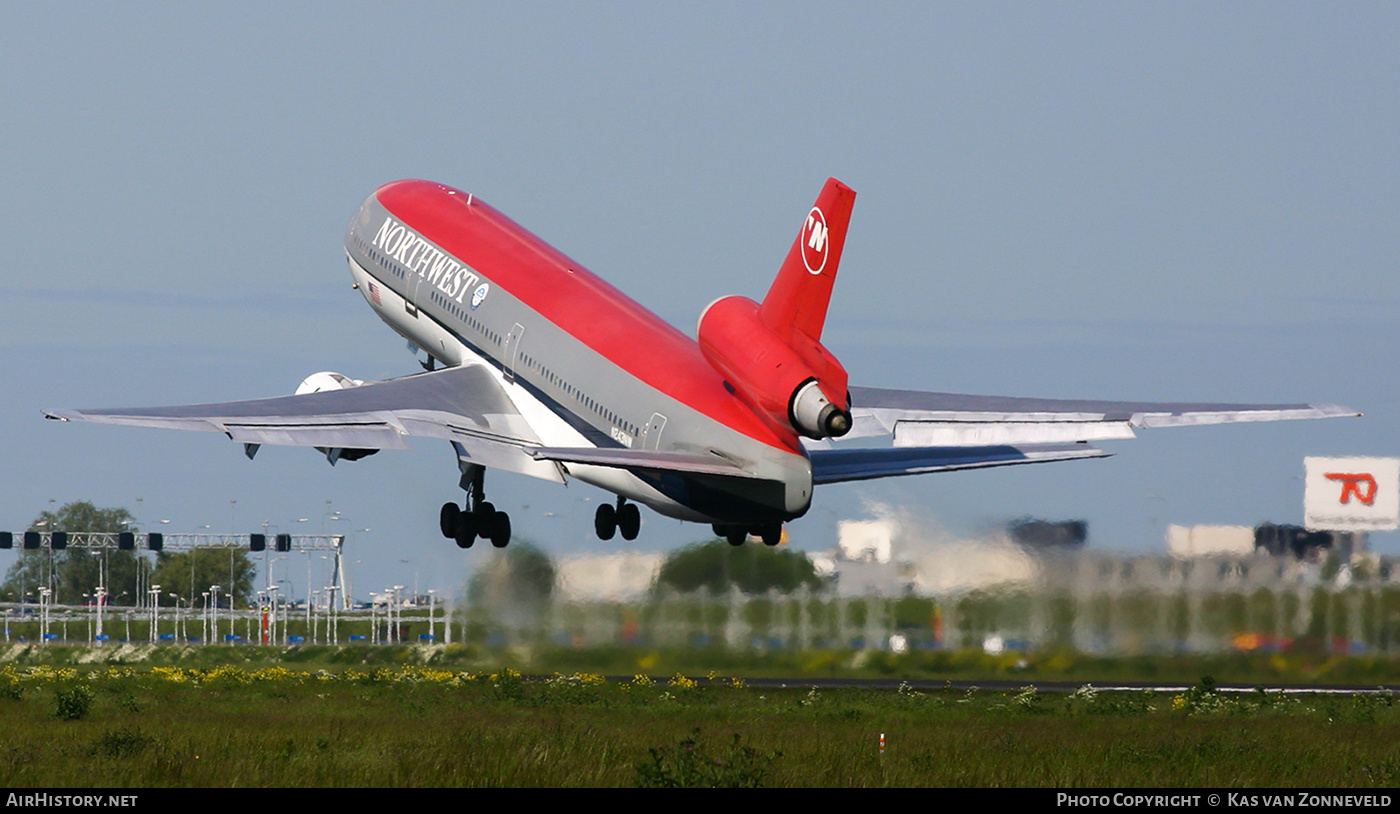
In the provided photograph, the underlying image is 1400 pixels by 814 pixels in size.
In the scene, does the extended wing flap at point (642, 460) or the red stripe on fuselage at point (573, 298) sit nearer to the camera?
the extended wing flap at point (642, 460)

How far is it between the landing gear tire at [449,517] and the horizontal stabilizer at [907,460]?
1104cm

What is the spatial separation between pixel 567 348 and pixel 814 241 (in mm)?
10244

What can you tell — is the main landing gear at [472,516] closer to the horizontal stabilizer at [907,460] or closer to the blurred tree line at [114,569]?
the horizontal stabilizer at [907,460]

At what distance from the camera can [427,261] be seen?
50.0 meters

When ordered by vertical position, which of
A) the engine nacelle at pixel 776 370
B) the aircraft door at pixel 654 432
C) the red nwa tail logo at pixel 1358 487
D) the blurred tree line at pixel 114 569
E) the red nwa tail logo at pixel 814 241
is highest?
the red nwa tail logo at pixel 814 241

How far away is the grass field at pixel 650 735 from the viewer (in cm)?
3105

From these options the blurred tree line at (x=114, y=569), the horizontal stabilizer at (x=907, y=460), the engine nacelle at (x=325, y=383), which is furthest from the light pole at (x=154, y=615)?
the horizontal stabilizer at (x=907, y=460)

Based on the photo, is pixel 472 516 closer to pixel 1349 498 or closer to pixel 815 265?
pixel 815 265

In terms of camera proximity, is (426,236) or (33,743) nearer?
(33,743)

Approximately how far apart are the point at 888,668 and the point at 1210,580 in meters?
9.63

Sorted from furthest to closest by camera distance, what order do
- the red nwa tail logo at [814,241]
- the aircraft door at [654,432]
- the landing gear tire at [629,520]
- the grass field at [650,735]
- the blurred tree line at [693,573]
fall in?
the blurred tree line at [693,573]
the landing gear tire at [629,520]
the aircraft door at [654,432]
the red nwa tail logo at [814,241]
the grass field at [650,735]
